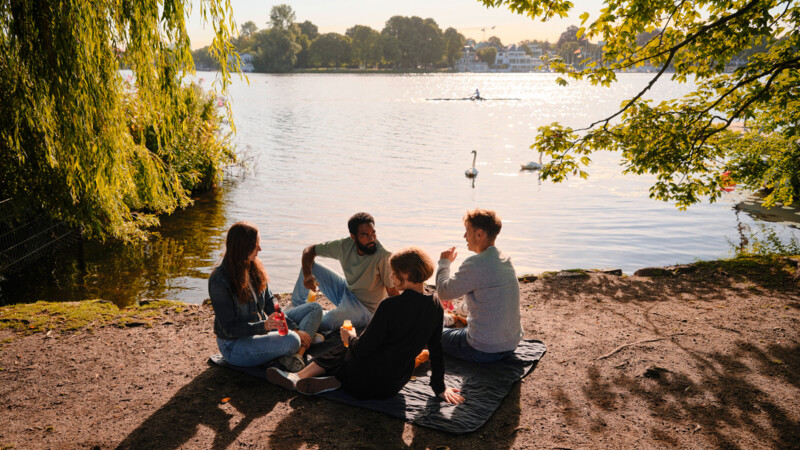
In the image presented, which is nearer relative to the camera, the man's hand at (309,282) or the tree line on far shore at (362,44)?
the man's hand at (309,282)

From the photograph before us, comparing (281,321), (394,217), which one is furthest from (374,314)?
(394,217)

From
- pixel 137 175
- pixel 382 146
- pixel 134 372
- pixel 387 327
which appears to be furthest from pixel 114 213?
pixel 382 146

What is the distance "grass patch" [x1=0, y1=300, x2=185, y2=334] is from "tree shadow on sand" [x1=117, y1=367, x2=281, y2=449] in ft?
6.41

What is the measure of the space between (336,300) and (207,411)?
7.17 feet

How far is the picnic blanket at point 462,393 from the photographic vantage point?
15.2ft

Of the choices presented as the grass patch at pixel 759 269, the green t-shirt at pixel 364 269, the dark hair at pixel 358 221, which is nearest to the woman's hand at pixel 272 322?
the green t-shirt at pixel 364 269

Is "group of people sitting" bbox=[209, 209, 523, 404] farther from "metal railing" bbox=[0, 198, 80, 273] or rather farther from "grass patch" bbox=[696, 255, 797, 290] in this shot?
"metal railing" bbox=[0, 198, 80, 273]


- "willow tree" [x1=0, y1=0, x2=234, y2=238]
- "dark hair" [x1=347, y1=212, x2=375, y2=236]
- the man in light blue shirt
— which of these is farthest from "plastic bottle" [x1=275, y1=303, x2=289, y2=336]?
"willow tree" [x1=0, y1=0, x2=234, y2=238]

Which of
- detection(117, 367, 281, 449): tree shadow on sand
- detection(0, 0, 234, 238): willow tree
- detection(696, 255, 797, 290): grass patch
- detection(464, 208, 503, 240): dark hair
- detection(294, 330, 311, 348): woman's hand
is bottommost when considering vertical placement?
detection(117, 367, 281, 449): tree shadow on sand

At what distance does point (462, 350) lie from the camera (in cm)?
567

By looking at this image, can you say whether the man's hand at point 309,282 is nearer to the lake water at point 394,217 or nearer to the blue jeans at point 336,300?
the blue jeans at point 336,300

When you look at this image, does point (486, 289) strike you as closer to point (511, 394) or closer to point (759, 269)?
point (511, 394)

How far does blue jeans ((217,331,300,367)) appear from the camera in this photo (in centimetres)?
525

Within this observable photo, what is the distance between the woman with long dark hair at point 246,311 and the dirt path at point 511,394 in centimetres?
31
